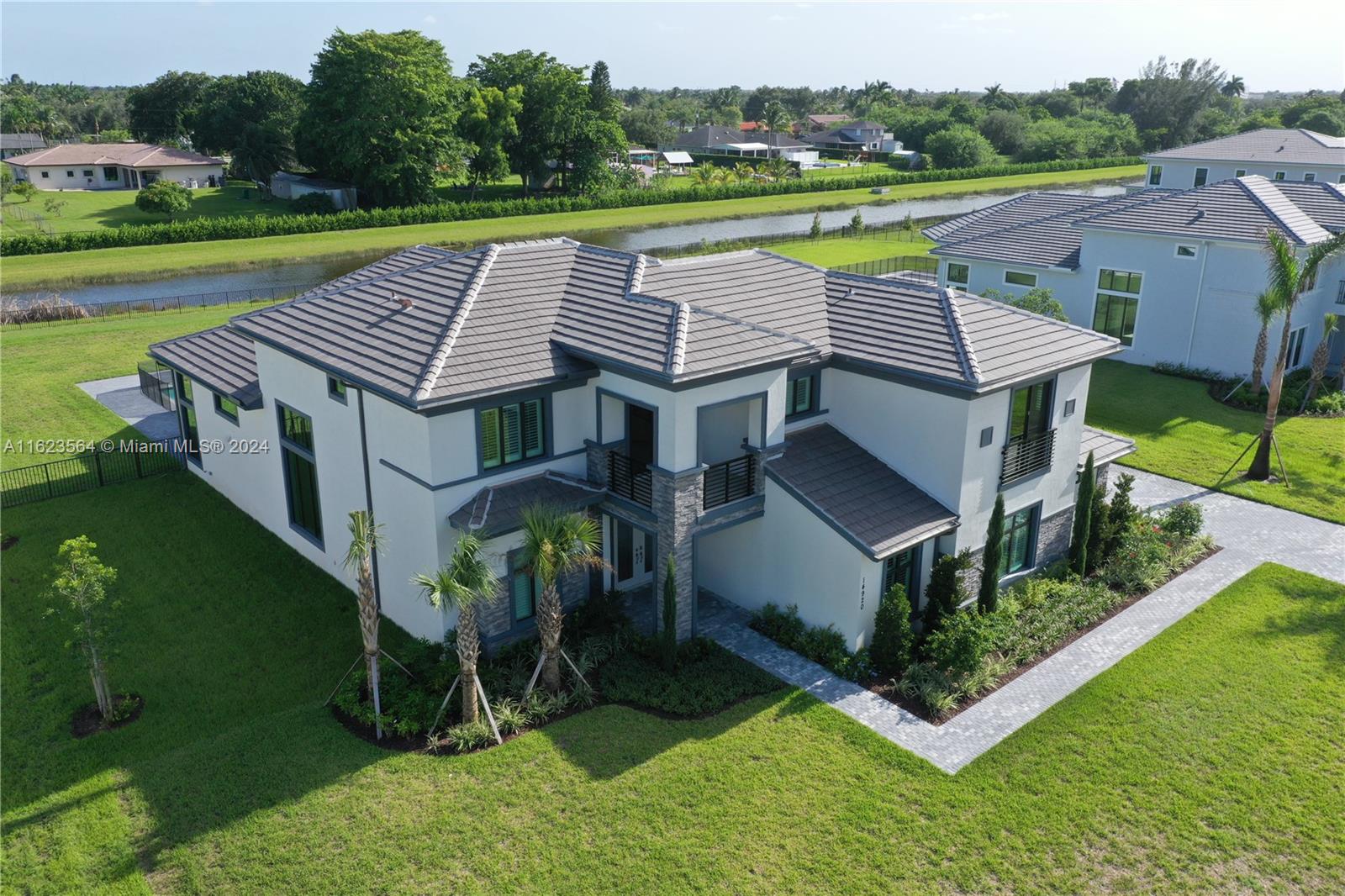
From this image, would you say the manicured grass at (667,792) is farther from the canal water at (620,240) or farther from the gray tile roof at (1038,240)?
the canal water at (620,240)

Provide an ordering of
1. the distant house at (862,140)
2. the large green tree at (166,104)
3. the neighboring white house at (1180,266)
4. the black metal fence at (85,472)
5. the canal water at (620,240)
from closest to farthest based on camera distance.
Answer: the black metal fence at (85,472), the neighboring white house at (1180,266), the canal water at (620,240), the large green tree at (166,104), the distant house at (862,140)

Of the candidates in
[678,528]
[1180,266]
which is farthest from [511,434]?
[1180,266]

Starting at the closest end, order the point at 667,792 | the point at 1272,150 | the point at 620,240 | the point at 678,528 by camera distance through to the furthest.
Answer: the point at 667,792
the point at 678,528
the point at 1272,150
the point at 620,240

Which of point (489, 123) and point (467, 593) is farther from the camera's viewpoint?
point (489, 123)

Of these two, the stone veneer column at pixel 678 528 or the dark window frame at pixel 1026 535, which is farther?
the dark window frame at pixel 1026 535

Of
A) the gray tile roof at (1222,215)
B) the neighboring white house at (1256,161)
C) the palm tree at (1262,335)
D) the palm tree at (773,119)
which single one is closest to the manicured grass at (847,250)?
the neighboring white house at (1256,161)

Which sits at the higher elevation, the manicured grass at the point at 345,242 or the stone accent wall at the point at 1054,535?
the manicured grass at the point at 345,242

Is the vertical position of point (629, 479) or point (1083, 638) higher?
point (629, 479)

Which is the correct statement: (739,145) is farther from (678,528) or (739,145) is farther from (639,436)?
(678,528)
